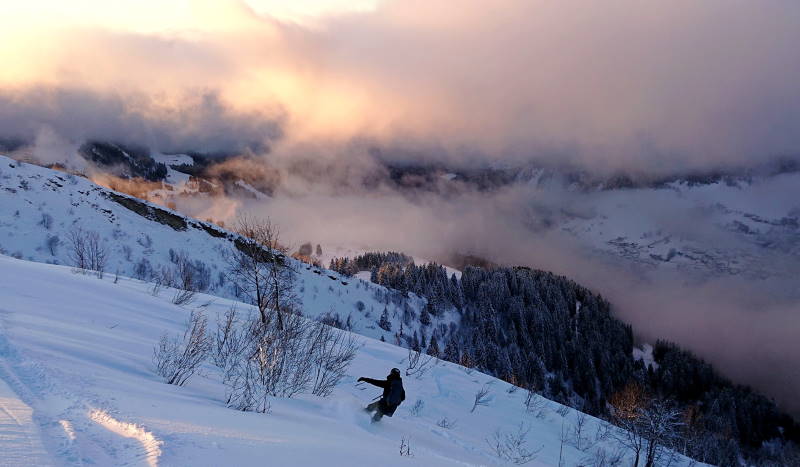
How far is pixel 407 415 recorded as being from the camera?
40.8 ft

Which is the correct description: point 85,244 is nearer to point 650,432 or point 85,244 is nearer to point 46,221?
point 46,221

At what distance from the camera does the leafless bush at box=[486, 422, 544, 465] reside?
40.5 ft

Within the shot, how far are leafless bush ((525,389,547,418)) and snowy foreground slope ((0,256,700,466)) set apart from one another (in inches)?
392

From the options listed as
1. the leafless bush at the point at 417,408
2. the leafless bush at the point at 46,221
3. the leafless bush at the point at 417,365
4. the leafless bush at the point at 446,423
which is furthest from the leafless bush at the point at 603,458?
the leafless bush at the point at 46,221

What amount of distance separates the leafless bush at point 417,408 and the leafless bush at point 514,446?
246 cm

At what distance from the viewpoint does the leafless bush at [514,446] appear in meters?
12.4

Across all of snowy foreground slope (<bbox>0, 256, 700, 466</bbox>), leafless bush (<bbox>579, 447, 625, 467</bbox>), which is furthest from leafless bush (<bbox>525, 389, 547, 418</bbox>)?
snowy foreground slope (<bbox>0, 256, 700, 466</bbox>)

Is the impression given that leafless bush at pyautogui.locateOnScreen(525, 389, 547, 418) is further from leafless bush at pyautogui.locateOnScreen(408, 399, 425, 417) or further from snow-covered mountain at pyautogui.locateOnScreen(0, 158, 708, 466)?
leafless bush at pyautogui.locateOnScreen(408, 399, 425, 417)

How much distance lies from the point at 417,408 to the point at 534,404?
9.47 metres

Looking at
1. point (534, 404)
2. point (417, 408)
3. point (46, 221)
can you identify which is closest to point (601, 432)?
point (534, 404)

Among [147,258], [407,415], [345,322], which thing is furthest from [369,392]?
[345,322]

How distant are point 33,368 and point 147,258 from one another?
5226cm

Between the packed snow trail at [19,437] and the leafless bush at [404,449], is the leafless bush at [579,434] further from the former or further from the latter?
the packed snow trail at [19,437]

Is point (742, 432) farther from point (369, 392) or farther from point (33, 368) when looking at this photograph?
point (33, 368)
